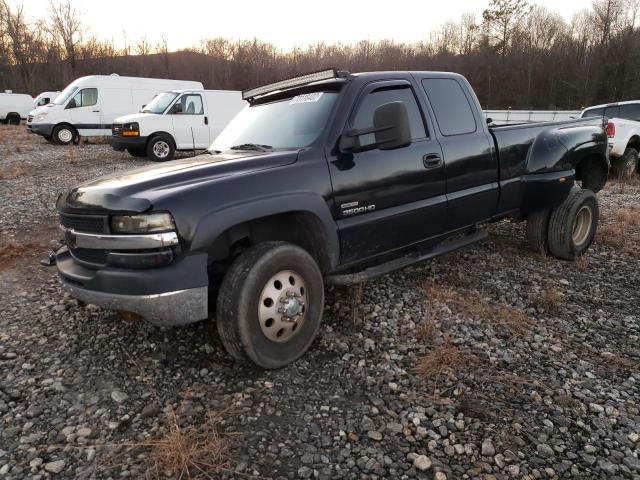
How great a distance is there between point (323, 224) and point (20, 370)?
224 cm

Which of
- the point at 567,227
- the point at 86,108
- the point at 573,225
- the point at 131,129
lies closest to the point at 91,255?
the point at 567,227

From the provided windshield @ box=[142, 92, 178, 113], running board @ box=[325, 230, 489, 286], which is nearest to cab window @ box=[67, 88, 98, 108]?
windshield @ box=[142, 92, 178, 113]

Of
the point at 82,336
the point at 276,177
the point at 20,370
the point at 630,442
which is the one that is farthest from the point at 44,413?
the point at 630,442

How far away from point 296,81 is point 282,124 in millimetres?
413

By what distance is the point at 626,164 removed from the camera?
10609mm

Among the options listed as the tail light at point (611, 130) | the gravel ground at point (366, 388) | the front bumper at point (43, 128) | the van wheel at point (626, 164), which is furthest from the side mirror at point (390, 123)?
the front bumper at point (43, 128)

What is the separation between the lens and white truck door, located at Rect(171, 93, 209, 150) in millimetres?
12781

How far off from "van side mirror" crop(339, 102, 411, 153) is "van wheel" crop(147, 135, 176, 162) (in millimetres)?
10568

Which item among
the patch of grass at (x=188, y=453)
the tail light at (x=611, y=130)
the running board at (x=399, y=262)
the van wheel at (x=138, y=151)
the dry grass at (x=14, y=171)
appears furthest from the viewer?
the van wheel at (x=138, y=151)

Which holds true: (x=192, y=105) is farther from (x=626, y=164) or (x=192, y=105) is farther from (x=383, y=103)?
(x=626, y=164)

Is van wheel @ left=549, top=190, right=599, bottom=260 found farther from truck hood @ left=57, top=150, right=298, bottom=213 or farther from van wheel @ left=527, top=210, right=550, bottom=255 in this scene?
truck hood @ left=57, top=150, right=298, bottom=213

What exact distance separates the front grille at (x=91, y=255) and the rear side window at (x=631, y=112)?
12075 millimetres

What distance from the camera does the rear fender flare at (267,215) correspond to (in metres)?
2.55

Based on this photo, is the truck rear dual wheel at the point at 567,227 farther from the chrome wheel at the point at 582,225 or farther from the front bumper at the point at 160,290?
the front bumper at the point at 160,290
